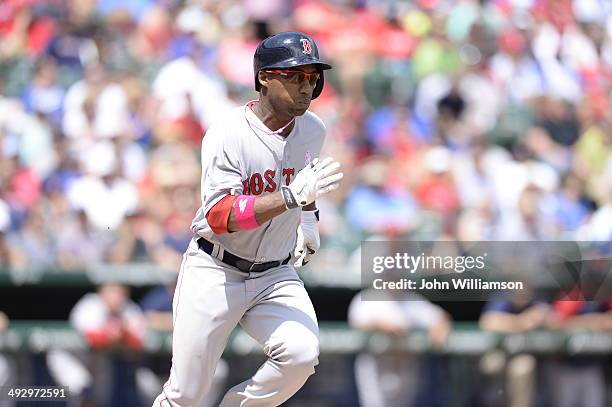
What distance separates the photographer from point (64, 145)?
7.54m

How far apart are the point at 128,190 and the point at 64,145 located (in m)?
0.71

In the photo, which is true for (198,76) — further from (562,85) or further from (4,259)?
(562,85)

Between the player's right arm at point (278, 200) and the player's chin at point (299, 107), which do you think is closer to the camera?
the player's right arm at point (278, 200)

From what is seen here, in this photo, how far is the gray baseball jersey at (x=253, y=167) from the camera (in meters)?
4.02

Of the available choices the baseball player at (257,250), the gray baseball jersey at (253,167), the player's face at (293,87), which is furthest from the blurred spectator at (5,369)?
the player's face at (293,87)

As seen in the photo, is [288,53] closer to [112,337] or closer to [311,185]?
[311,185]

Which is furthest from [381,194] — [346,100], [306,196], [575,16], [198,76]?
[306,196]

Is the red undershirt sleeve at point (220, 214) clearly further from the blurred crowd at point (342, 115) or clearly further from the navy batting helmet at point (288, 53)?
the blurred crowd at point (342, 115)

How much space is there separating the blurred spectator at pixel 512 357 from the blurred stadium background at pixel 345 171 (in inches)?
0.5

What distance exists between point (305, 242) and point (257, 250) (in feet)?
0.90

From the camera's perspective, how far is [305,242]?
174 inches

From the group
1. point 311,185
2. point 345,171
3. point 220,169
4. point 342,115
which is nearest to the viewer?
point 311,185

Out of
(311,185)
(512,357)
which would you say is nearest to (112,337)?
(512,357)
